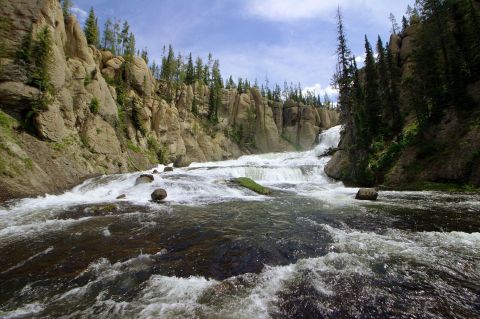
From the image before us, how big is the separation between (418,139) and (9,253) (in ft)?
94.7

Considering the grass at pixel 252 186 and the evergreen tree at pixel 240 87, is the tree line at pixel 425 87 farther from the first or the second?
the evergreen tree at pixel 240 87

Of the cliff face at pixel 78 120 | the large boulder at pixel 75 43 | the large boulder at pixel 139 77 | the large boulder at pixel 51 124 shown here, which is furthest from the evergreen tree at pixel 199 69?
the large boulder at pixel 51 124

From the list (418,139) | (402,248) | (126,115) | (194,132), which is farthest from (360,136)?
(194,132)

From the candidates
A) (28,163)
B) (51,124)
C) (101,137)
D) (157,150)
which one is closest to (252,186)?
(28,163)

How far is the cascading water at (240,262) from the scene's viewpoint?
5016mm

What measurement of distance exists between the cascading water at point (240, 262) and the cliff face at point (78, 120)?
6.18 m

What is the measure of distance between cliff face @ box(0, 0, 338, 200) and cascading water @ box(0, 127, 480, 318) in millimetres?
6184

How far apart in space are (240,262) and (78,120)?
28205 millimetres

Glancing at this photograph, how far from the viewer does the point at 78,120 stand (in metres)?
28.7

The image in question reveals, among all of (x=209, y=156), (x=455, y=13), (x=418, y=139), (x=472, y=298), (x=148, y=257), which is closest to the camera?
(x=472, y=298)

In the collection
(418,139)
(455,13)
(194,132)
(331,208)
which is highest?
(455,13)

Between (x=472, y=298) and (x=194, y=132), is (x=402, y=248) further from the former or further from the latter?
(x=194, y=132)

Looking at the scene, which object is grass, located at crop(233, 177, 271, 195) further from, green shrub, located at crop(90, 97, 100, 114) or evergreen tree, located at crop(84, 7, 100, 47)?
evergreen tree, located at crop(84, 7, 100, 47)

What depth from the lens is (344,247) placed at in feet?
26.7
